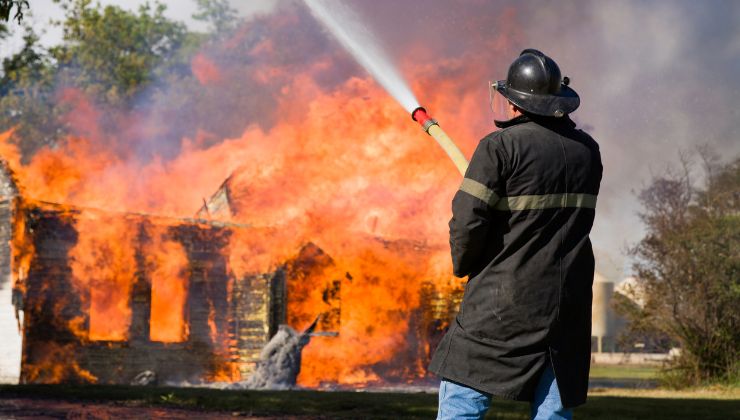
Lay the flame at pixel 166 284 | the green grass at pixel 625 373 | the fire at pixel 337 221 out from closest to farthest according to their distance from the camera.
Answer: the flame at pixel 166 284 < the fire at pixel 337 221 < the green grass at pixel 625 373

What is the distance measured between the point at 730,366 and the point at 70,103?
38039 mm

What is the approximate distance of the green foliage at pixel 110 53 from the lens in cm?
4703

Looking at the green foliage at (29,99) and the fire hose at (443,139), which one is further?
the green foliage at (29,99)

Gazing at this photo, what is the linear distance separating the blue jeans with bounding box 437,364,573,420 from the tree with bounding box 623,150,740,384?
17.1 meters

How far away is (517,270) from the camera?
354 centimetres

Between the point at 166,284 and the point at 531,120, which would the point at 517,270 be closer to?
the point at 531,120

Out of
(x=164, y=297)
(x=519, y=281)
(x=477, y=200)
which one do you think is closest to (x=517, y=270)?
(x=519, y=281)

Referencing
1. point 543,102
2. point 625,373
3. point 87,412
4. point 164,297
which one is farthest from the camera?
point 625,373

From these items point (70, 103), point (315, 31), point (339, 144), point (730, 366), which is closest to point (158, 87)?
point (70, 103)

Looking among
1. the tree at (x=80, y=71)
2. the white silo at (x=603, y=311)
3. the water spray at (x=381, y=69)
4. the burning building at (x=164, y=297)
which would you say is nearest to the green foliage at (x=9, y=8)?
the water spray at (x=381, y=69)

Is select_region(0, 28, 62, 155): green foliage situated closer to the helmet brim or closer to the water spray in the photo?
the water spray

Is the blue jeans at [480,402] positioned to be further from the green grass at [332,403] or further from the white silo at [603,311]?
the white silo at [603,311]

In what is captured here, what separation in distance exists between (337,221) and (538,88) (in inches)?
724

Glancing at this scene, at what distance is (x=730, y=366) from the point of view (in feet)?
63.8
